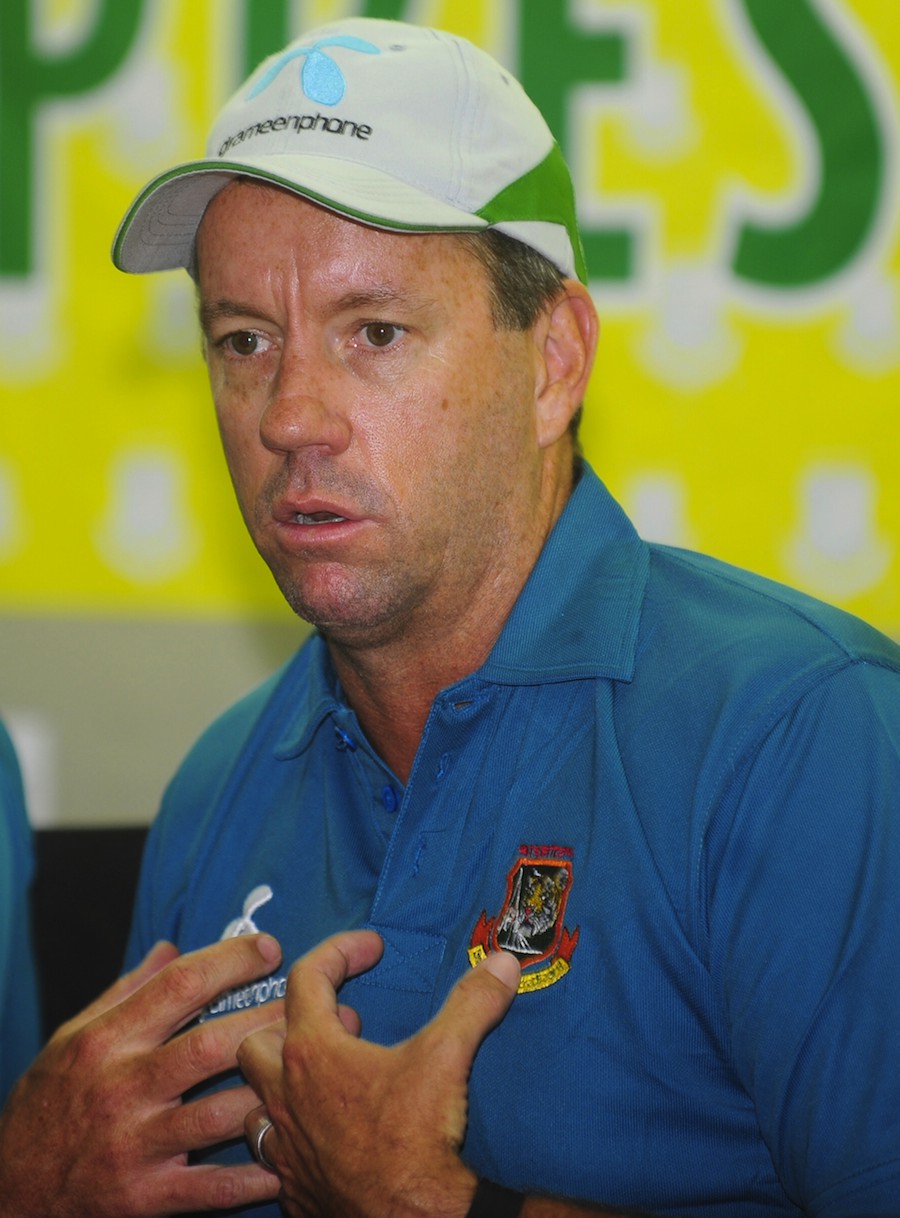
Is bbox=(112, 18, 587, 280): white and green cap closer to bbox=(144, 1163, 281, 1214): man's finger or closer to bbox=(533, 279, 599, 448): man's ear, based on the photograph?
bbox=(533, 279, 599, 448): man's ear

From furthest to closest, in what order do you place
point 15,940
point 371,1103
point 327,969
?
point 15,940 < point 327,969 < point 371,1103

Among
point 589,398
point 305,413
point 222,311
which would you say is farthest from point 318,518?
point 589,398

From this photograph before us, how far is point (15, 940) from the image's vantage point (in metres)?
1.57

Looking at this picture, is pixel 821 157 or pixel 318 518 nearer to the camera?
pixel 318 518

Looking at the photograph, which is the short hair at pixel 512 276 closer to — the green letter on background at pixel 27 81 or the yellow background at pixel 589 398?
the yellow background at pixel 589 398

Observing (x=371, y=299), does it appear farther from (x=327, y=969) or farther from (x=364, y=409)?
(x=327, y=969)

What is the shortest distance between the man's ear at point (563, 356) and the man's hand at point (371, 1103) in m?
0.51

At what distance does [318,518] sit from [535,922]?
1.27 feet

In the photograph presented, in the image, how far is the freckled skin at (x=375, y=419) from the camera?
3.89ft

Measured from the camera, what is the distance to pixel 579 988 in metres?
1.05

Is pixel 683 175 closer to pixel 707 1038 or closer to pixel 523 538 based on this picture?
pixel 523 538

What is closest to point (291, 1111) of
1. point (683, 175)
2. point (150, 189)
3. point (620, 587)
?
point (620, 587)

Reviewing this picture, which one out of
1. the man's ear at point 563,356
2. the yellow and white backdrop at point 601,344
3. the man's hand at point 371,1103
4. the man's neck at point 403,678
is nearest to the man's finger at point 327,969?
the man's hand at point 371,1103

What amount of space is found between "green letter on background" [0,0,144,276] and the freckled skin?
107cm
